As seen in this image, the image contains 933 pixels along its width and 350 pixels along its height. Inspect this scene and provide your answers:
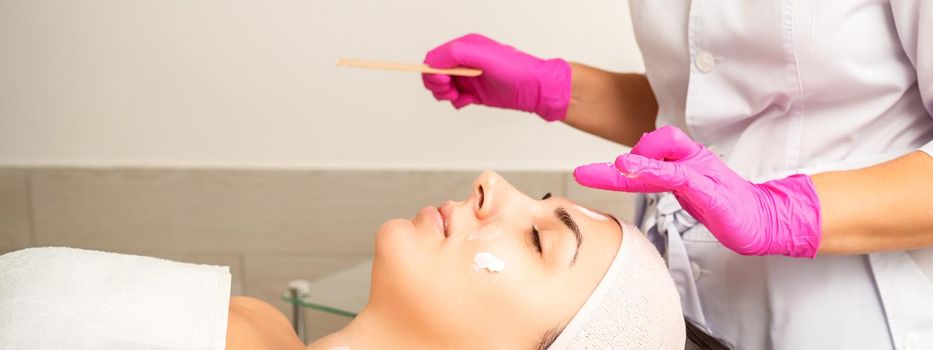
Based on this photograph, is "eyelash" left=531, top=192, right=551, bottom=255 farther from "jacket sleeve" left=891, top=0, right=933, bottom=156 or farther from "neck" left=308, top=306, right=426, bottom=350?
"jacket sleeve" left=891, top=0, right=933, bottom=156

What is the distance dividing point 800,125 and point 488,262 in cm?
47

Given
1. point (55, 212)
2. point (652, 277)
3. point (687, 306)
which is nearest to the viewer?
point (652, 277)

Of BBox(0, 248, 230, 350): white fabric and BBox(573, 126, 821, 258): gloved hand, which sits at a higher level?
BBox(573, 126, 821, 258): gloved hand

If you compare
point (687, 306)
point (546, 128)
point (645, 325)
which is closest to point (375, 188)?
point (546, 128)

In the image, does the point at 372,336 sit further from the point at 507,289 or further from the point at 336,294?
the point at 336,294

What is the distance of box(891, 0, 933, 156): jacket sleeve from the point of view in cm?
106

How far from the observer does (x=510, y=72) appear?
1.55m

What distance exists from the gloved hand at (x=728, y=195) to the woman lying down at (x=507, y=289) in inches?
4.0

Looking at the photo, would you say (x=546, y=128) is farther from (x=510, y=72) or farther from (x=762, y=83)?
(x=762, y=83)

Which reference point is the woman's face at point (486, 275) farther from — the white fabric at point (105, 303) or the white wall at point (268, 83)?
the white wall at point (268, 83)

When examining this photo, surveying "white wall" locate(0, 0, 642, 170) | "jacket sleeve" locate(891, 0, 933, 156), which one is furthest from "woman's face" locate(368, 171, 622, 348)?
"white wall" locate(0, 0, 642, 170)

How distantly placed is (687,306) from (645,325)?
25cm

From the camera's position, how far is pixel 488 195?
1202 mm

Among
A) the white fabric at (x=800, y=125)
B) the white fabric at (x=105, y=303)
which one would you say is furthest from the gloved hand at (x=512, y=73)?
the white fabric at (x=105, y=303)
